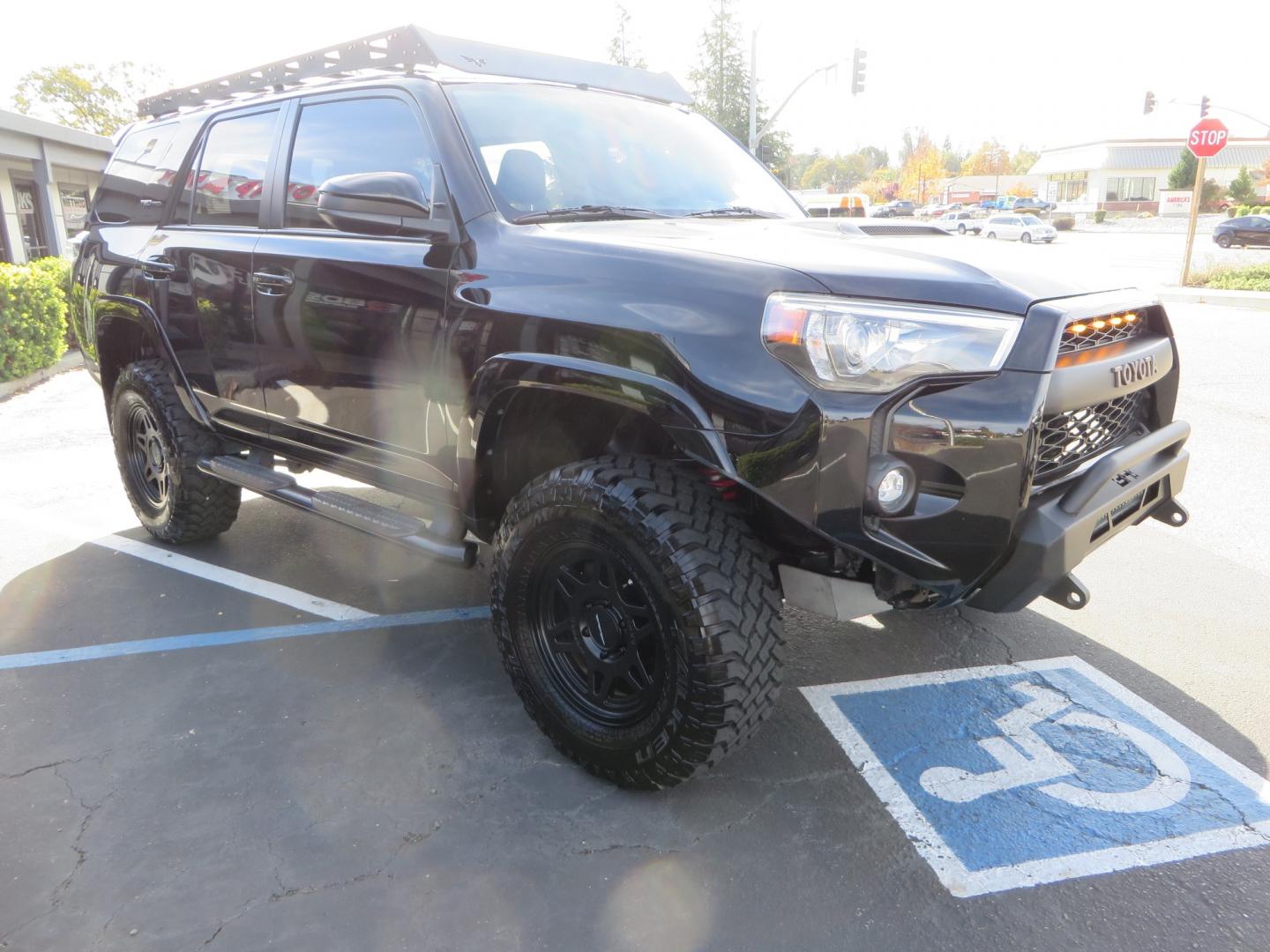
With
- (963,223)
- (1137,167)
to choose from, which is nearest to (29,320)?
(963,223)

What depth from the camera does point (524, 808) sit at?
103 inches

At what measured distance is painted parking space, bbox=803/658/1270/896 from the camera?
Result: 7.84 ft

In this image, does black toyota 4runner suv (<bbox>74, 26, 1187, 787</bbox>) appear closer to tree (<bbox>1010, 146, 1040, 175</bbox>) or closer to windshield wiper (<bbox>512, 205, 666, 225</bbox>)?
windshield wiper (<bbox>512, 205, 666, 225</bbox>)

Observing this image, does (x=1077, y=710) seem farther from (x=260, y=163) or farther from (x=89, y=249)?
(x=89, y=249)

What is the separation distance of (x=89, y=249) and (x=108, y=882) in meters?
3.76

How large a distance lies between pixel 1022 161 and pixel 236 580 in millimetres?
130332

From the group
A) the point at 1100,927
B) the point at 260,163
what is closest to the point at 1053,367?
the point at 1100,927

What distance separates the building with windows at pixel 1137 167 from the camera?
235 ft

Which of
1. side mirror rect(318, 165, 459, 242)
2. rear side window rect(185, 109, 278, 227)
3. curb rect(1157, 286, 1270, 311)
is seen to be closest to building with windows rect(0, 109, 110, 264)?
rear side window rect(185, 109, 278, 227)

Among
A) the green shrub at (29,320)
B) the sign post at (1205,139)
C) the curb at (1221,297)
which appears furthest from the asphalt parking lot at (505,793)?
the sign post at (1205,139)

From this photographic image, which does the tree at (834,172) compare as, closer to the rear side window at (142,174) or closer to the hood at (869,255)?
the rear side window at (142,174)

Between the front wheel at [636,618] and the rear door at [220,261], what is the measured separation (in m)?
1.67

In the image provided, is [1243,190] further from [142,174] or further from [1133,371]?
[142,174]

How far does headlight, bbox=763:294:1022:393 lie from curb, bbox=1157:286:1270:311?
14648 mm
